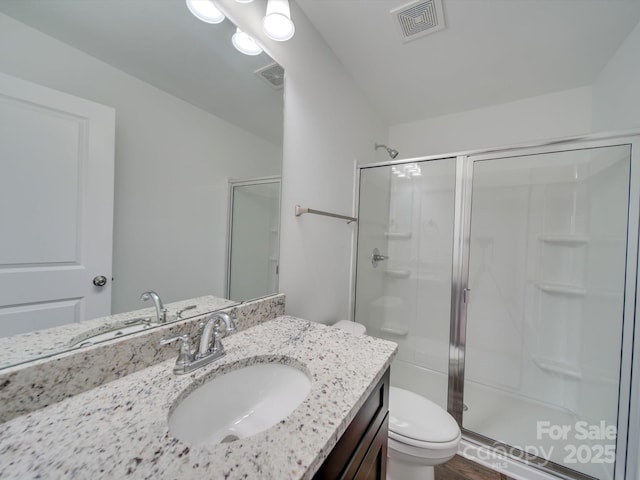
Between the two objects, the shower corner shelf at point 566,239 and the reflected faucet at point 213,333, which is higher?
the shower corner shelf at point 566,239

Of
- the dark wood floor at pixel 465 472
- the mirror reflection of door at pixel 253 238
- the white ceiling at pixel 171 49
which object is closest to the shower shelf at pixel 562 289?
the dark wood floor at pixel 465 472

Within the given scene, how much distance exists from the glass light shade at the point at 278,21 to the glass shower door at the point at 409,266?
1072mm

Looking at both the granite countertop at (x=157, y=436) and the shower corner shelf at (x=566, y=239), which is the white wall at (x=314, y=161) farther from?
the shower corner shelf at (x=566, y=239)

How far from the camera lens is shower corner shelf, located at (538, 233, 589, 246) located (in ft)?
5.17

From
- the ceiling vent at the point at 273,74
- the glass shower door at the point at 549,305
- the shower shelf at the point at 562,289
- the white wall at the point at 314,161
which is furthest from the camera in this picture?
the shower shelf at the point at 562,289

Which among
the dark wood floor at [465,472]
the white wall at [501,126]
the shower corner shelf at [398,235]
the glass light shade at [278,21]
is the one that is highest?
the white wall at [501,126]

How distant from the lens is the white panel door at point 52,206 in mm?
493

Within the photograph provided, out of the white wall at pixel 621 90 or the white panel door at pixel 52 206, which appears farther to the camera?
the white wall at pixel 621 90

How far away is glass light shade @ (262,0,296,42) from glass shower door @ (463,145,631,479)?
1.38 m

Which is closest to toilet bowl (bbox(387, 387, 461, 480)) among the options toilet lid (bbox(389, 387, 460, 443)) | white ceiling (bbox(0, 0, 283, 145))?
toilet lid (bbox(389, 387, 460, 443))

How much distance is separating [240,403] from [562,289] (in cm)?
217


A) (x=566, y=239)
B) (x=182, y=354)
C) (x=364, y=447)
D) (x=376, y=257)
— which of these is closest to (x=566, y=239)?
(x=566, y=239)

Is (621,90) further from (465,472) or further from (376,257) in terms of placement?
(465,472)

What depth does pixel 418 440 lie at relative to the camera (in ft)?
3.31
